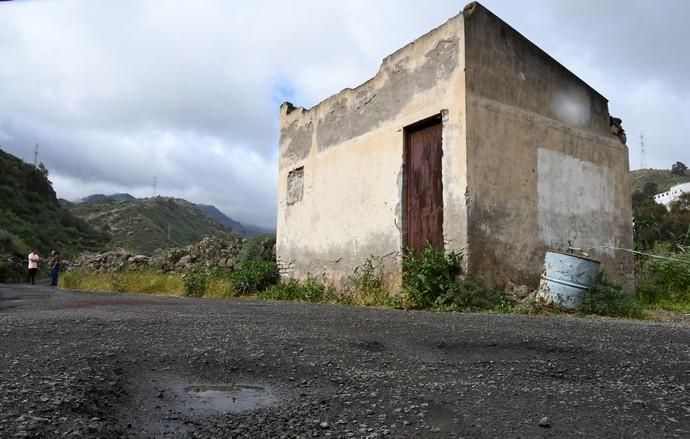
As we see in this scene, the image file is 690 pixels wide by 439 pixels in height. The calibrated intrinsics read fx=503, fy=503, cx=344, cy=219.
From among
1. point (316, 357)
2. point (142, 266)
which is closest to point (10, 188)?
point (142, 266)

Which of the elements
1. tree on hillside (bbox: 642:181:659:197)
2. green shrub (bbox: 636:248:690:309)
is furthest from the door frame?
tree on hillside (bbox: 642:181:659:197)

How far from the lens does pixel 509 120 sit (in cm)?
816

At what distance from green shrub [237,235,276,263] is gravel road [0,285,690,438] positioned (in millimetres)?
8603

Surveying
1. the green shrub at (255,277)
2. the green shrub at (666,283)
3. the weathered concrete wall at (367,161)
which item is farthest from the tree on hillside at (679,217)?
the green shrub at (255,277)

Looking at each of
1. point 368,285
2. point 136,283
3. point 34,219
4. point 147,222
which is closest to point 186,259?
point 136,283

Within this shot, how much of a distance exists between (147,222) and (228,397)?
5542cm

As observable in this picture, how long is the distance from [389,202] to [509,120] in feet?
7.90

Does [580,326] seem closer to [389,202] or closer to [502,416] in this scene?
[502,416]

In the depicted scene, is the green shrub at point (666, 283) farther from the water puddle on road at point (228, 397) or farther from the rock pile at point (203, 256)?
the rock pile at point (203, 256)

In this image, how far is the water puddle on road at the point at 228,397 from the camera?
89.6 inches

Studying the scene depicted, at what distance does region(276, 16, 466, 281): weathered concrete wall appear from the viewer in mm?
7871

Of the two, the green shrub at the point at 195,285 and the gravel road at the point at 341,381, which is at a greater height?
the green shrub at the point at 195,285

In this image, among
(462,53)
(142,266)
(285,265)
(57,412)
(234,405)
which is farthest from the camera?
(142,266)

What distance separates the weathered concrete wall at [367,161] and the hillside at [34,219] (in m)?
22.5
